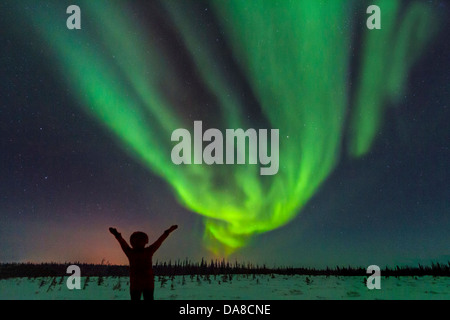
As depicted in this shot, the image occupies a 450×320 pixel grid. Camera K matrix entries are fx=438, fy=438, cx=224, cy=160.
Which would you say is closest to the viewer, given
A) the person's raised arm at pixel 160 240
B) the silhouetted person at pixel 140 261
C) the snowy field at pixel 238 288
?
the silhouetted person at pixel 140 261

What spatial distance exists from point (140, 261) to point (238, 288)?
6050 millimetres

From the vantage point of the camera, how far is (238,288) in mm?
12812

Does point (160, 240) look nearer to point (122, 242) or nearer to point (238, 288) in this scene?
point (122, 242)

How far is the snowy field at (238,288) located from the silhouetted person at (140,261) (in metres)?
3.99

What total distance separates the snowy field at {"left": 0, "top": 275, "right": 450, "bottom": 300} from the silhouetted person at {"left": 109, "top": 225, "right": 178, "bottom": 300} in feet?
13.1

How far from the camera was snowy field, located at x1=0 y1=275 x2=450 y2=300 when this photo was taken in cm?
1169

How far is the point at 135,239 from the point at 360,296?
7256 mm

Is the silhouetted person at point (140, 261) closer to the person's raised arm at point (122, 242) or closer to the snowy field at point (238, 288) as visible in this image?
the person's raised arm at point (122, 242)

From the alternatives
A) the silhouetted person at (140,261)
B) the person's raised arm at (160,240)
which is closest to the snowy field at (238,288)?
the silhouetted person at (140,261)

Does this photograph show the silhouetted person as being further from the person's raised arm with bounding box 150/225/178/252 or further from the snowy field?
the snowy field

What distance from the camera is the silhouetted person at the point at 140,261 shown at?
24.2 feet
